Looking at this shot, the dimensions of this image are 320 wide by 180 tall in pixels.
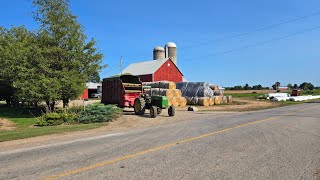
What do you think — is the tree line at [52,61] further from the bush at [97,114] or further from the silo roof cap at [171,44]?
the silo roof cap at [171,44]

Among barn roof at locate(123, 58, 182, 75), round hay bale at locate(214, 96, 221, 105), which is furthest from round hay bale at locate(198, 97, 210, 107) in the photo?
barn roof at locate(123, 58, 182, 75)

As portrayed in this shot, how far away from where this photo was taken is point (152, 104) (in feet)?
73.7

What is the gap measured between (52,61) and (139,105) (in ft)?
25.2

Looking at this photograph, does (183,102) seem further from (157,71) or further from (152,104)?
(157,71)

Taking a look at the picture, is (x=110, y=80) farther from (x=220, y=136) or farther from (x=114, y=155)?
(x=114, y=155)

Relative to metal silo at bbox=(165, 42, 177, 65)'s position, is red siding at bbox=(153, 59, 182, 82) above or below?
below

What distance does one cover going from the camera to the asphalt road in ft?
20.1

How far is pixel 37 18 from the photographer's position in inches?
994

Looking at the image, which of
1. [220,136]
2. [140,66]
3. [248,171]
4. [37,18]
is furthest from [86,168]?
[140,66]

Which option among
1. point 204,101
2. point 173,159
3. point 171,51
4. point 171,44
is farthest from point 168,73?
point 173,159

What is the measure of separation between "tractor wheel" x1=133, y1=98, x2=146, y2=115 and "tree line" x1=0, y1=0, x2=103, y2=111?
459 centimetres

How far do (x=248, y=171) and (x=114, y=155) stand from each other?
3442mm

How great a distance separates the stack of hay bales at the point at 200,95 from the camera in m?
38.2

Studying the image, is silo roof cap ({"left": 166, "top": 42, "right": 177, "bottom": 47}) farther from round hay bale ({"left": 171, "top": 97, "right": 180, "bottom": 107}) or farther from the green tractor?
the green tractor
